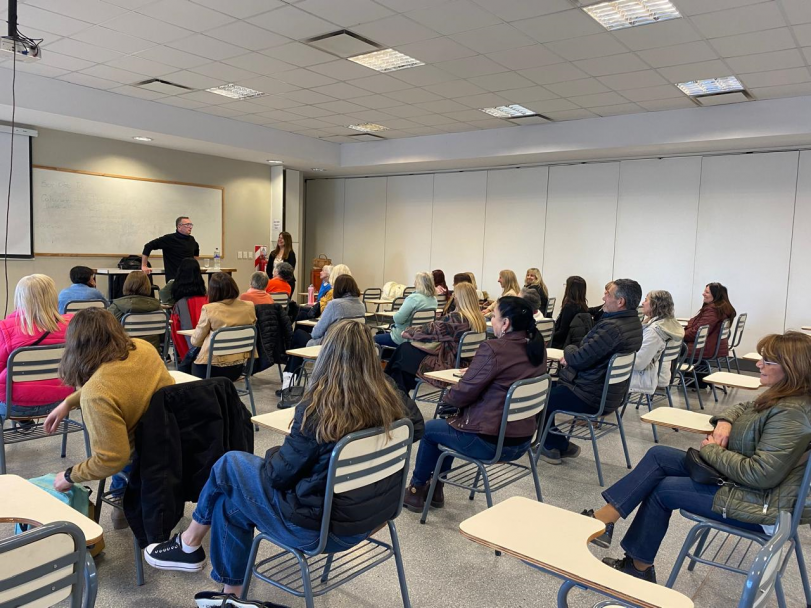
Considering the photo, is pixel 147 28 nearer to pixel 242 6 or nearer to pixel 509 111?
pixel 242 6

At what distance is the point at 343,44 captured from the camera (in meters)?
5.38

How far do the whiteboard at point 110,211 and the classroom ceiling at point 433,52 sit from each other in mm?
1732

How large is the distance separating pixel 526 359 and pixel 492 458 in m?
0.52

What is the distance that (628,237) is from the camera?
9.03m

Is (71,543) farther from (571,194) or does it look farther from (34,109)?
(571,194)

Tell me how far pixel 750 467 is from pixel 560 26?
3892 mm

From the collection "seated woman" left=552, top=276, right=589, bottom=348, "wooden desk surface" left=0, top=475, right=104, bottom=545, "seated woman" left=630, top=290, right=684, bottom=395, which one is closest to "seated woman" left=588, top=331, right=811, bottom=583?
"wooden desk surface" left=0, top=475, right=104, bottom=545

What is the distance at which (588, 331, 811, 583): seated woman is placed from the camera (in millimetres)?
2098

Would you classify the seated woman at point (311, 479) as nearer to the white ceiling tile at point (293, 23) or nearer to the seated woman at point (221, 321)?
the seated woman at point (221, 321)

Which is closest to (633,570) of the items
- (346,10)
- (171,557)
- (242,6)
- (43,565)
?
(171,557)

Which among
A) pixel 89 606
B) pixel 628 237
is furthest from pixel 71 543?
pixel 628 237

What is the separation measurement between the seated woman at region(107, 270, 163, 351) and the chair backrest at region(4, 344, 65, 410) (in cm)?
190

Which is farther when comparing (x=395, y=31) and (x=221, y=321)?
(x=395, y=31)

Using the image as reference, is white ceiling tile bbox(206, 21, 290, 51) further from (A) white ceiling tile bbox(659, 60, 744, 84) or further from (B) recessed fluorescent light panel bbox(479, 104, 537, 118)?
(A) white ceiling tile bbox(659, 60, 744, 84)
